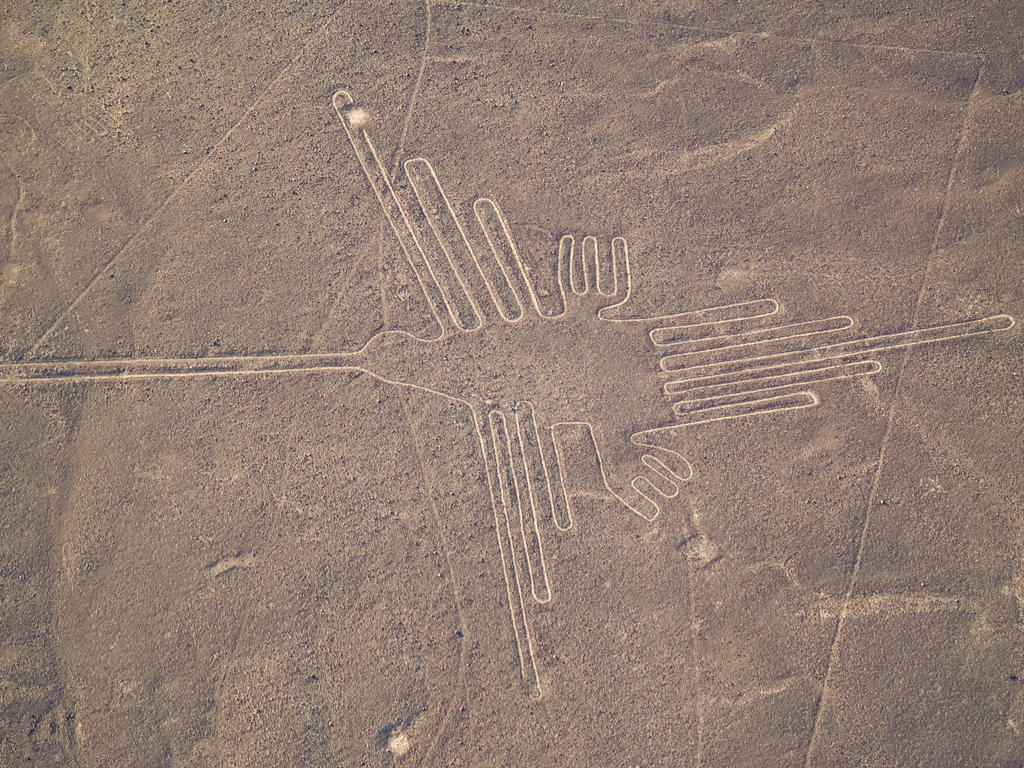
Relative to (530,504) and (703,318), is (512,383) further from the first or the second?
(703,318)

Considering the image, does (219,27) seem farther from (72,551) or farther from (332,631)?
(332,631)

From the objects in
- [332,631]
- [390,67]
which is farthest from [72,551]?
[390,67]

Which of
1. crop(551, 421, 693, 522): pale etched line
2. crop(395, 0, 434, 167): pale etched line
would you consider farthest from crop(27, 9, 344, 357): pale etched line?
crop(551, 421, 693, 522): pale etched line

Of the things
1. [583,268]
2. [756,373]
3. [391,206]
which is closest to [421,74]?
[391,206]

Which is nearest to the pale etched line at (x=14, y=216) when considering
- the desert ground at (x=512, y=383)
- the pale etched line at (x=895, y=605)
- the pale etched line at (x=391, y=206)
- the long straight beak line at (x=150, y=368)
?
the desert ground at (x=512, y=383)

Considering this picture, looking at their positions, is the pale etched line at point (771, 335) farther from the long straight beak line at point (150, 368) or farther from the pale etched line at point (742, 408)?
the long straight beak line at point (150, 368)

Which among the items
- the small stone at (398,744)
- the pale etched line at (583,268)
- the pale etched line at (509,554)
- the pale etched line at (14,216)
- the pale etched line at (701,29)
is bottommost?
the small stone at (398,744)
